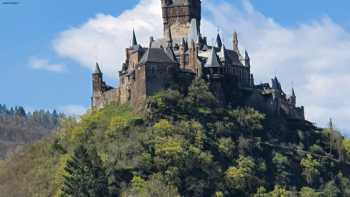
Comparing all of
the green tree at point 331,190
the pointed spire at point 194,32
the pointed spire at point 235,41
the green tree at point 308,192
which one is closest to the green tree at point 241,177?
the green tree at point 308,192

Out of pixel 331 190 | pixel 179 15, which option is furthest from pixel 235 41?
pixel 331 190

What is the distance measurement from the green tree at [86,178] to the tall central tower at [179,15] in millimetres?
24789

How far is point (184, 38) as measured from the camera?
118188mm

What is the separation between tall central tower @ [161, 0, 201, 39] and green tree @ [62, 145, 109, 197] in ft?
81.3

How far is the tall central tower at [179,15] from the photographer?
120 m

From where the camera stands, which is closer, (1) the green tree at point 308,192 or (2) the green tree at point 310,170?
(1) the green tree at point 308,192

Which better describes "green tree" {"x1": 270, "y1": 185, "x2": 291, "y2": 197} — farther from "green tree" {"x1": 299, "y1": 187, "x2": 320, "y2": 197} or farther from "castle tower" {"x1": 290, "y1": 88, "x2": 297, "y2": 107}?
"castle tower" {"x1": 290, "y1": 88, "x2": 297, "y2": 107}

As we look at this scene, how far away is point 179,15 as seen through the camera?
122 metres

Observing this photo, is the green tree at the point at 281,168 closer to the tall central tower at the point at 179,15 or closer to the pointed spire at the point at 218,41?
the pointed spire at the point at 218,41

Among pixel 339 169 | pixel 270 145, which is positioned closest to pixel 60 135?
pixel 270 145

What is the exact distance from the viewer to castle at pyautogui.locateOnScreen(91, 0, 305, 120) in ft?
355

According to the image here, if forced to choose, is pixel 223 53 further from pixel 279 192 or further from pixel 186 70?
pixel 279 192

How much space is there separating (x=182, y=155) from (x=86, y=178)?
963cm

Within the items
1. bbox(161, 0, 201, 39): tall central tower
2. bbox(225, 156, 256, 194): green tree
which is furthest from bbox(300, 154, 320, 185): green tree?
bbox(161, 0, 201, 39): tall central tower
